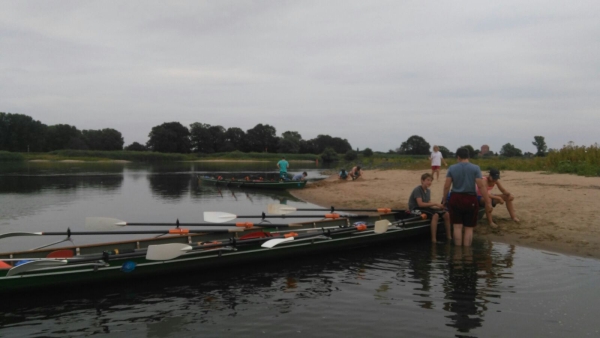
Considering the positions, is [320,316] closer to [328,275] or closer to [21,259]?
[328,275]

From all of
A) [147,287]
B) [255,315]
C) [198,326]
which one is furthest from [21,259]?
[255,315]

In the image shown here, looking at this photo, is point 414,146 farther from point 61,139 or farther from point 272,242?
point 272,242

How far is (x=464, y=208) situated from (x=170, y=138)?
98.5 meters

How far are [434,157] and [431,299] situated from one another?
526 inches

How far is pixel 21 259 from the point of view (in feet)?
22.3

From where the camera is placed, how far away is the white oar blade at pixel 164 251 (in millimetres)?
6902

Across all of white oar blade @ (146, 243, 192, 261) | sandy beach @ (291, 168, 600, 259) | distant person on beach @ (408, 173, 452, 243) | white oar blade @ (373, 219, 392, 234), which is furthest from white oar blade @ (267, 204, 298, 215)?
sandy beach @ (291, 168, 600, 259)

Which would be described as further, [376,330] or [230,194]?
[230,194]

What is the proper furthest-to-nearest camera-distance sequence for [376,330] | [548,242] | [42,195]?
[42,195] < [548,242] < [376,330]

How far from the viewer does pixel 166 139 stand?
9994 centimetres

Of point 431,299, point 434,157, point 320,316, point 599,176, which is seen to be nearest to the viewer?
point 320,316

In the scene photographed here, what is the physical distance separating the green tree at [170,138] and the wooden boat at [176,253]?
314ft

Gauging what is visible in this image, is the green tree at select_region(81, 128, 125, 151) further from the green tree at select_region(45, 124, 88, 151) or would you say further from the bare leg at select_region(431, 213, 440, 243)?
the bare leg at select_region(431, 213, 440, 243)

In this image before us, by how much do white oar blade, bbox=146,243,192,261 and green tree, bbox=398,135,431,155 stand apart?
93.5 m
